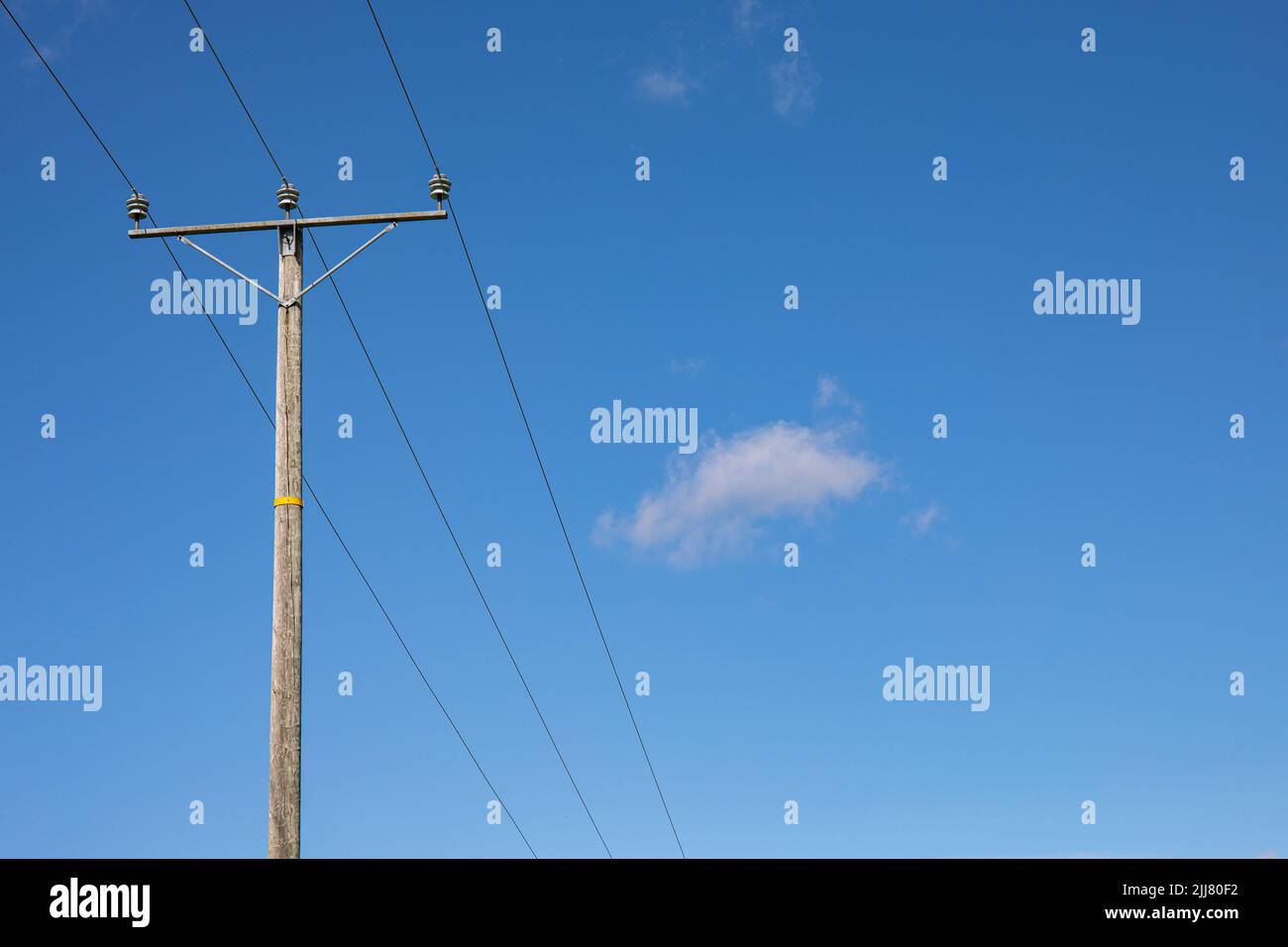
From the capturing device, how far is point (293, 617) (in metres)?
13.4

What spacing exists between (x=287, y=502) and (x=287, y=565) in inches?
26.6

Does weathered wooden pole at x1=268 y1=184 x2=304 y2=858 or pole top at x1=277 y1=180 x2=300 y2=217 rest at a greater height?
pole top at x1=277 y1=180 x2=300 y2=217

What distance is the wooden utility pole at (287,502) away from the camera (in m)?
12.9

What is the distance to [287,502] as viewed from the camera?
13773 millimetres

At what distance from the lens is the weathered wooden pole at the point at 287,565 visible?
12875 mm

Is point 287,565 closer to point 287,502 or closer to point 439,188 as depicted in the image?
point 287,502

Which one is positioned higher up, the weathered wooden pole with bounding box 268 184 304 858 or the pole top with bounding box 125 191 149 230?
the pole top with bounding box 125 191 149 230

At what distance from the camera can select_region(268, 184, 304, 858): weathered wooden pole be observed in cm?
1288

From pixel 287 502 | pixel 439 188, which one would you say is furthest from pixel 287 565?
pixel 439 188

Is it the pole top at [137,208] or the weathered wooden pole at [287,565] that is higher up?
the pole top at [137,208]

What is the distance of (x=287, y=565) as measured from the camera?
534 inches

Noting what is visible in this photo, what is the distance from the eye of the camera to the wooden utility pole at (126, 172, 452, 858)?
1291cm

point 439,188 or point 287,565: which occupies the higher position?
point 439,188
